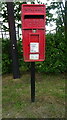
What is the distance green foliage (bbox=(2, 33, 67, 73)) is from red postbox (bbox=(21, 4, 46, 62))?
6.51 ft

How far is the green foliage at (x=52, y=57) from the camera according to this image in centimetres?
518

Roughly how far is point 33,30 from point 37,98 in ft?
4.91

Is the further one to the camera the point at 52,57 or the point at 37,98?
the point at 52,57

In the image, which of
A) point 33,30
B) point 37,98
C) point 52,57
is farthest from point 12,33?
point 37,98

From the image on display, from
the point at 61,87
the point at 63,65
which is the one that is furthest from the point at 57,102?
the point at 63,65

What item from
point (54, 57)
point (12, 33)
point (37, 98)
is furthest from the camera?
point (54, 57)

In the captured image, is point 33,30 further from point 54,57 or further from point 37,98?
point 54,57

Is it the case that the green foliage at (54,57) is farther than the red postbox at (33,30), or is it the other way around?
the green foliage at (54,57)

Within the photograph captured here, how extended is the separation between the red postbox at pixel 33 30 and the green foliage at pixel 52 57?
1984 millimetres

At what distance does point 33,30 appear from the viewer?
10.2 ft

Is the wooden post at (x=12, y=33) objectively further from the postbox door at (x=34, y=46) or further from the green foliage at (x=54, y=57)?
the postbox door at (x=34, y=46)

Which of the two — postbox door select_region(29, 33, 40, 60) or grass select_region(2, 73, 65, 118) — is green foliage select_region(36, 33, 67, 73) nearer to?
grass select_region(2, 73, 65, 118)

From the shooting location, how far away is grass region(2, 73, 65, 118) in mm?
3072

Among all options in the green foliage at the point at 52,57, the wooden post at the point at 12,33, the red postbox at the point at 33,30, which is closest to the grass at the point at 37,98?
the green foliage at the point at 52,57
